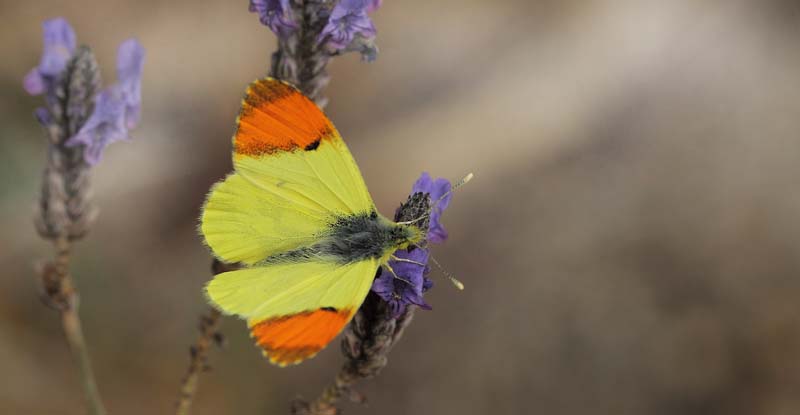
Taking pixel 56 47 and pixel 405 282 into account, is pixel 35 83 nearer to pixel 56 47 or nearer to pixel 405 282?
pixel 56 47

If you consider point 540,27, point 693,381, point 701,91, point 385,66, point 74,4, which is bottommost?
point 693,381

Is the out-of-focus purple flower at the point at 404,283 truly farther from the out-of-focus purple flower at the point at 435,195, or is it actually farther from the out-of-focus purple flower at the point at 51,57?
the out-of-focus purple flower at the point at 51,57

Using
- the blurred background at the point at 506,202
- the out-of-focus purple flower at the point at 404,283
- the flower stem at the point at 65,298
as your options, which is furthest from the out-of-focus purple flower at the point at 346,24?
the blurred background at the point at 506,202

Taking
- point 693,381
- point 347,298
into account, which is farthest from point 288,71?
point 693,381

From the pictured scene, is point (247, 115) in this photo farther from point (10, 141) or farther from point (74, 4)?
point (74, 4)

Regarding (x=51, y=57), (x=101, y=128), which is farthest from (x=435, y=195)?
(x=51, y=57)

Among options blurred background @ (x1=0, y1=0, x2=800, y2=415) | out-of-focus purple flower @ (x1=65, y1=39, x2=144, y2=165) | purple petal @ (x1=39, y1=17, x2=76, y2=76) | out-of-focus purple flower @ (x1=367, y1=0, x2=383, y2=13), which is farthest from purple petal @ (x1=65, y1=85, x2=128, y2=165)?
blurred background @ (x1=0, y1=0, x2=800, y2=415)
